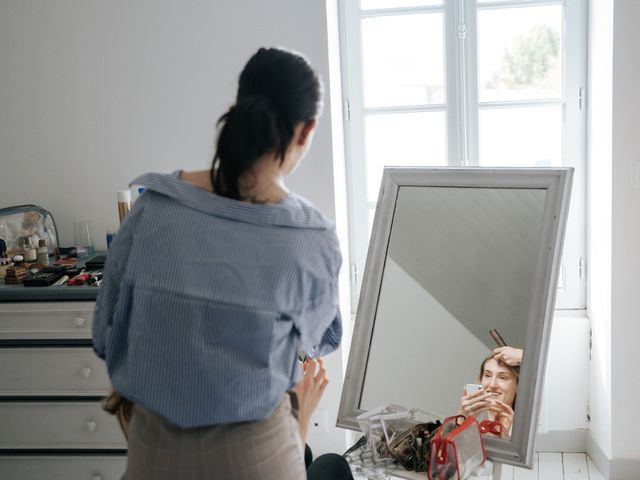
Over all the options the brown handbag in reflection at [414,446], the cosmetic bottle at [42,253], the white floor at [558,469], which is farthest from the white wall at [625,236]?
the cosmetic bottle at [42,253]

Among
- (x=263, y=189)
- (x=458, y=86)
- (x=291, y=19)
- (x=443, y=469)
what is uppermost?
(x=291, y=19)

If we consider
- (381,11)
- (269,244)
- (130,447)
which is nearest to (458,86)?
(381,11)

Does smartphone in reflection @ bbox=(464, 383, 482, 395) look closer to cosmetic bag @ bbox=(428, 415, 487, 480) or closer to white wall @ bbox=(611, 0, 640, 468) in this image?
cosmetic bag @ bbox=(428, 415, 487, 480)

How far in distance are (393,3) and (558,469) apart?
1793 mm

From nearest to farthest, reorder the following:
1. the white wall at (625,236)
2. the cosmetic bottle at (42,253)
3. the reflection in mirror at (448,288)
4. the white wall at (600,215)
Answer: the reflection in mirror at (448,288)
the white wall at (625,236)
the white wall at (600,215)
the cosmetic bottle at (42,253)

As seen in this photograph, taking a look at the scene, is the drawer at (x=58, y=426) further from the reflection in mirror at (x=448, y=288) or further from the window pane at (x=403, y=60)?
the window pane at (x=403, y=60)

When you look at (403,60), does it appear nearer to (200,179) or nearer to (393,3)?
(393,3)

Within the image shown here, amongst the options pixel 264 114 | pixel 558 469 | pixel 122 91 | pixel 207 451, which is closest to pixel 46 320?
pixel 122 91

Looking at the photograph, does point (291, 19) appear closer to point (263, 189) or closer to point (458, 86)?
point (458, 86)

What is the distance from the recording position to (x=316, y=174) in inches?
107

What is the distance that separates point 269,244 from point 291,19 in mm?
1533

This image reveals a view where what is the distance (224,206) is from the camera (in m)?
1.29

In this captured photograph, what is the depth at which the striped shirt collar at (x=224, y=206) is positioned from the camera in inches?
50.6

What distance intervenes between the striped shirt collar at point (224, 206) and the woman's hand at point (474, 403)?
0.79 m
